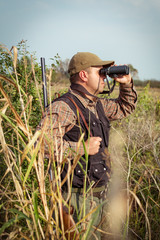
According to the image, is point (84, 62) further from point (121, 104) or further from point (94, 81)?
point (121, 104)

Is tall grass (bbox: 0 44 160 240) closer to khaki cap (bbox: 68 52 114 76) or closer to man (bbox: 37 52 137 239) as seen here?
man (bbox: 37 52 137 239)

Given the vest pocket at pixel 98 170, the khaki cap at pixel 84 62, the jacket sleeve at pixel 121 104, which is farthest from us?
the jacket sleeve at pixel 121 104

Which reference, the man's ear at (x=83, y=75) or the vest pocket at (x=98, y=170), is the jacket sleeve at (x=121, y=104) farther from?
the vest pocket at (x=98, y=170)

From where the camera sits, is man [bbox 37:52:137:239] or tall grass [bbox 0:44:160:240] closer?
tall grass [bbox 0:44:160:240]

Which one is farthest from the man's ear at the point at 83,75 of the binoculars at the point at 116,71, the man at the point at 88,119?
the binoculars at the point at 116,71

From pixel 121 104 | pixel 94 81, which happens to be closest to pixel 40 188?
pixel 94 81

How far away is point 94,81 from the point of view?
1.97m

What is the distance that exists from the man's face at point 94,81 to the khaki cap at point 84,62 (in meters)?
0.06

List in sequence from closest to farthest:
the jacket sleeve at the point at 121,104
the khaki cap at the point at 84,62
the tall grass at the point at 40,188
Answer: the tall grass at the point at 40,188, the khaki cap at the point at 84,62, the jacket sleeve at the point at 121,104

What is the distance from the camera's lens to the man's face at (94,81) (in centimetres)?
197

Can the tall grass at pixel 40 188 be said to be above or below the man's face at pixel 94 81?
below

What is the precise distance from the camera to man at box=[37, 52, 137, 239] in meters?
1.64

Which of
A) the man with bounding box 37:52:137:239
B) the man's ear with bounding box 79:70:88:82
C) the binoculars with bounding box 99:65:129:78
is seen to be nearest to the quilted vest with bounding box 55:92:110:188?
the man with bounding box 37:52:137:239

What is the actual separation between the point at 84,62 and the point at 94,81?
0.71ft
